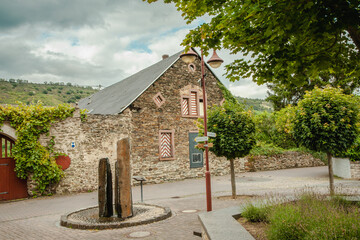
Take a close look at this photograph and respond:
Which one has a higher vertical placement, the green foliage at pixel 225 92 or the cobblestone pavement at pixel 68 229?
the green foliage at pixel 225 92

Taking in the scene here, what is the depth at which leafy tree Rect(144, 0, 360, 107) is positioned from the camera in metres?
4.54

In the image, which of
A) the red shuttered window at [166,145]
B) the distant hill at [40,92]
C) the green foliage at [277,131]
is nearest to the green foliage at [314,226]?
the red shuttered window at [166,145]

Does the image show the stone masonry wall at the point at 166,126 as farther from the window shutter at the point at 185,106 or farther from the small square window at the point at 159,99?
the window shutter at the point at 185,106

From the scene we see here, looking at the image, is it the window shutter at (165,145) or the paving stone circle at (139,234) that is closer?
the paving stone circle at (139,234)

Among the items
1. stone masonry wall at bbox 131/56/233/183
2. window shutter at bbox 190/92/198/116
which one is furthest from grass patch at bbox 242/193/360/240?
window shutter at bbox 190/92/198/116

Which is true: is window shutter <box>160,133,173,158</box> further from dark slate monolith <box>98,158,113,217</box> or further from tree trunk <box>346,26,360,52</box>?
tree trunk <box>346,26,360,52</box>

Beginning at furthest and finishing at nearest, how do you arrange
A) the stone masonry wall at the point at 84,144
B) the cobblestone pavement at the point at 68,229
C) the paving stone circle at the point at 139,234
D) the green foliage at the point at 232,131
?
the stone masonry wall at the point at 84,144
the green foliage at the point at 232,131
the cobblestone pavement at the point at 68,229
the paving stone circle at the point at 139,234

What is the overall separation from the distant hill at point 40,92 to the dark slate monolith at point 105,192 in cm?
4158

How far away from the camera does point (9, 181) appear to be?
13.9m

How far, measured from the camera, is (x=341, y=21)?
178 inches

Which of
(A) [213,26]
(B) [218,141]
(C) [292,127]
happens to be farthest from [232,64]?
(C) [292,127]

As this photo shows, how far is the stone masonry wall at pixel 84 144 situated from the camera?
14953mm

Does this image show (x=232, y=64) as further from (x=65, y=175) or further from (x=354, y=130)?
(x=65, y=175)

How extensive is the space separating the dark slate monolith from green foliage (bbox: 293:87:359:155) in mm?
Result: 7229
